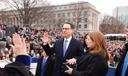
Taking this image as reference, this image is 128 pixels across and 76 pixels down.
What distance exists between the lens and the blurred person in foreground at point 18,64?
2326 mm

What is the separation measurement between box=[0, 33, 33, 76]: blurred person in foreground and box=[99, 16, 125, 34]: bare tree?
7984 centimetres

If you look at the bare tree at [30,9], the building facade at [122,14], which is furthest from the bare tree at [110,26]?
the bare tree at [30,9]

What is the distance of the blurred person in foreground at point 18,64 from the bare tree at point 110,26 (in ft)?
262

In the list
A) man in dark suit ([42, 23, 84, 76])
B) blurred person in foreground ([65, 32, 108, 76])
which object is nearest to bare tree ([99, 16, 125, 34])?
man in dark suit ([42, 23, 84, 76])

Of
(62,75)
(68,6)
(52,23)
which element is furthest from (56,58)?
(68,6)

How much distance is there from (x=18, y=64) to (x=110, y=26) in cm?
8271

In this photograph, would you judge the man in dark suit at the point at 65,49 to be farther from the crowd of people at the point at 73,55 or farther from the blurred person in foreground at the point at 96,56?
the blurred person in foreground at the point at 96,56

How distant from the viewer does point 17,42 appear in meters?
2.50

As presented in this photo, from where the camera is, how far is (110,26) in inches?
3307

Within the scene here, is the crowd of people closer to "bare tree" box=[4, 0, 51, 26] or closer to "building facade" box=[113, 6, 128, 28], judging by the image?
"bare tree" box=[4, 0, 51, 26]

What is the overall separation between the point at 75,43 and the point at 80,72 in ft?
4.04

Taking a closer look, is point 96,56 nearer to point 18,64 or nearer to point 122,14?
point 18,64

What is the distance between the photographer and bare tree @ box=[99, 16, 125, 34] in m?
82.1

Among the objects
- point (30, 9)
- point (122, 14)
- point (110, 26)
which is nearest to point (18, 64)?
point (30, 9)
